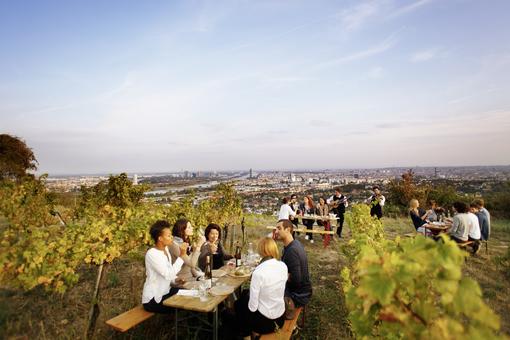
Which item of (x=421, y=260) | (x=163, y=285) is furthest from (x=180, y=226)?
(x=421, y=260)

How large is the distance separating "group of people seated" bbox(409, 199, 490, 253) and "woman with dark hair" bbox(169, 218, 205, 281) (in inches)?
245

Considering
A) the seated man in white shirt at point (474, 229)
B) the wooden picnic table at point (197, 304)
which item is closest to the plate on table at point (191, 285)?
the wooden picnic table at point (197, 304)

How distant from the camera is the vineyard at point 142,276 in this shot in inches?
49.5

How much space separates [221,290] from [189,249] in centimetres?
188

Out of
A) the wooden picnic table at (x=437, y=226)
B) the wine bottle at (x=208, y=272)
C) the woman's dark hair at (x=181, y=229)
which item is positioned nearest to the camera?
the wine bottle at (x=208, y=272)

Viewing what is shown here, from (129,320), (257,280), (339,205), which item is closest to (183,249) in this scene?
(129,320)

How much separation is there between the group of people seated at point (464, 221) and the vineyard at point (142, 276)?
2.47 ft

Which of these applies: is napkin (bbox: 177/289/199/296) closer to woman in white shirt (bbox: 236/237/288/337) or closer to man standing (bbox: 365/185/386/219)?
woman in white shirt (bbox: 236/237/288/337)

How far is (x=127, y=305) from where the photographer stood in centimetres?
484

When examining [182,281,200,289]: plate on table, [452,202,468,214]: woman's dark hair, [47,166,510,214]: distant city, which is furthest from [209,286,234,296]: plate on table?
[452,202,468,214]: woman's dark hair

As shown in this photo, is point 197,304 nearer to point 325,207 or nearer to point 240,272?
point 240,272

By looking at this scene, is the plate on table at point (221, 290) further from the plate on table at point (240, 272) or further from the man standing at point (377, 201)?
the man standing at point (377, 201)

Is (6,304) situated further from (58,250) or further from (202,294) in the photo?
(202,294)

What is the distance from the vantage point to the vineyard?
1257mm
